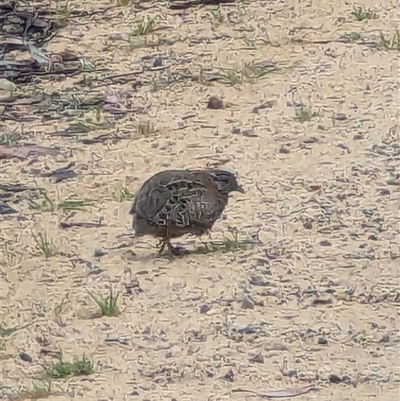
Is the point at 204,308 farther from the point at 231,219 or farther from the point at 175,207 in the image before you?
the point at 231,219

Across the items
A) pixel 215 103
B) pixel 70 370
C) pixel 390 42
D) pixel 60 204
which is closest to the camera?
pixel 70 370

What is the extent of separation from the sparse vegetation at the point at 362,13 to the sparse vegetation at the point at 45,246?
12.9 feet

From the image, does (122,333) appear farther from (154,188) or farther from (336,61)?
(336,61)

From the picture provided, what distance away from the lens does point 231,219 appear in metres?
7.68

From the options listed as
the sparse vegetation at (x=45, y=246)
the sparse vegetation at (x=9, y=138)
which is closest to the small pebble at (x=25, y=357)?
the sparse vegetation at (x=45, y=246)

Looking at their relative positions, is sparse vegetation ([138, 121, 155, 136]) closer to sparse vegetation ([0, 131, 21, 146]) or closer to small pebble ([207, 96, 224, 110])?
small pebble ([207, 96, 224, 110])

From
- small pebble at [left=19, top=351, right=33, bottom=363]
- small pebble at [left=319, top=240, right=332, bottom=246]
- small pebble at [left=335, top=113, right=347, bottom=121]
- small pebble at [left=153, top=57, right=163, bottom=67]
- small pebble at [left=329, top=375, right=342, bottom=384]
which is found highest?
small pebble at [left=153, top=57, right=163, bottom=67]

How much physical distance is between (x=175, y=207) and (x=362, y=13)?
4090 mm

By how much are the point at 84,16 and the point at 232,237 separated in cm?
445

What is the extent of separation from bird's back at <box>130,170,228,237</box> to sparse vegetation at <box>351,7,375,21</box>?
369 cm

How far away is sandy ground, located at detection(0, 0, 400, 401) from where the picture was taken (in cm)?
610

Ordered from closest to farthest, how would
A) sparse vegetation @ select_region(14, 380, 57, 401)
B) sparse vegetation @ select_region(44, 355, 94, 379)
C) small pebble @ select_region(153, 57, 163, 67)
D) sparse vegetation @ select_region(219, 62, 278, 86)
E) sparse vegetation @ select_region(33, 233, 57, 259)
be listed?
sparse vegetation @ select_region(14, 380, 57, 401) < sparse vegetation @ select_region(44, 355, 94, 379) < sparse vegetation @ select_region(33, 233, 57, 259) < sparse vegetation @ select_region(219, 62, 278, 86) < small pebble @ select_region(153, 57, 163, 67)

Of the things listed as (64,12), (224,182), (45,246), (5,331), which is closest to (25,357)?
(5,331)

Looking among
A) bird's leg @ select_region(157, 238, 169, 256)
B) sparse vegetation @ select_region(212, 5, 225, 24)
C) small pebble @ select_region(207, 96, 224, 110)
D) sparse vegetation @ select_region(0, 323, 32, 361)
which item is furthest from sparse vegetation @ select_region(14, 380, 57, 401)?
sparse vegetation @ select_region(212, 5, 225, 24)
